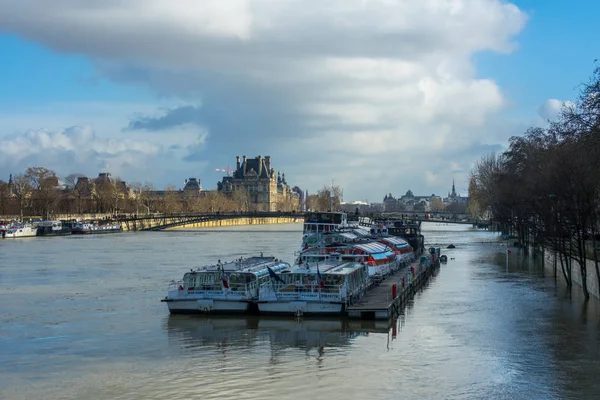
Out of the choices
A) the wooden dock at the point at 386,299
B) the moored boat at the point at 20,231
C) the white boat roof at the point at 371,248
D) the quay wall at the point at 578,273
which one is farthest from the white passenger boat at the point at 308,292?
the moored boat at the point at 20,231

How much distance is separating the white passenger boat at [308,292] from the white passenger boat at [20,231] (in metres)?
98.9

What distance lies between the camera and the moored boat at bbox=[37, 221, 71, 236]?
142 metres

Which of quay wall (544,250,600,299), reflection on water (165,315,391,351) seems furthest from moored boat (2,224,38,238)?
reflection on water (165,315,391,351)

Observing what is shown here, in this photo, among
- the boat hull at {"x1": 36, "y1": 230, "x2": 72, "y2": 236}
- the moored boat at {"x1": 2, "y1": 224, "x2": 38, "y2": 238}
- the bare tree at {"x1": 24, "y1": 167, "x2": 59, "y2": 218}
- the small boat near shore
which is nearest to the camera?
the moored boat at {"x1": 2, "y1": 224, "x2": 38, "y2": 238}

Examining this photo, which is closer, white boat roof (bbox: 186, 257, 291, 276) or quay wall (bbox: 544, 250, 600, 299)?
white boat roof (bbox: 186, 257, 291, 276)

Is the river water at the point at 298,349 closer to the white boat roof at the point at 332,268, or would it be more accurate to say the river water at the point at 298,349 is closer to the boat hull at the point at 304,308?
the boat hull at the point at 304,308

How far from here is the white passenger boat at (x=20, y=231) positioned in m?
131

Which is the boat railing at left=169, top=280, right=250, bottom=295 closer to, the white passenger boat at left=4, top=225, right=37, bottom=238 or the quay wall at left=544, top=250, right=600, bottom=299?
the quay wall at left=544, top=250, right=600, bottom=299

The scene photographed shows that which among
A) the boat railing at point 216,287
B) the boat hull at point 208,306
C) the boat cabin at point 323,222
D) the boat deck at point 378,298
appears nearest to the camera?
the boat deck at point 378,298

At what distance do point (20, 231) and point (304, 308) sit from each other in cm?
10533

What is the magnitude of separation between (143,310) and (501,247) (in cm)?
7194

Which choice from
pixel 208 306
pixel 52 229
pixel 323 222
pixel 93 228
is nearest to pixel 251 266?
pixel 208 306

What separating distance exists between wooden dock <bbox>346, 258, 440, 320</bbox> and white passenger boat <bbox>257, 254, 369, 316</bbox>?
747mm

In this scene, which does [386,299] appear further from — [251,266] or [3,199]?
[3,199]
